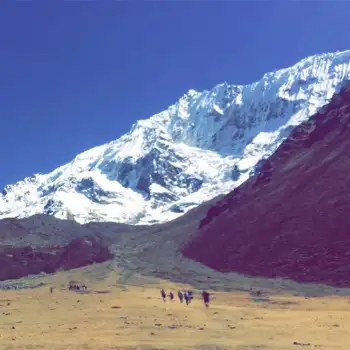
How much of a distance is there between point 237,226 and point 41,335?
74.5m

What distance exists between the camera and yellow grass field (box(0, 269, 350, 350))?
28.2 metres

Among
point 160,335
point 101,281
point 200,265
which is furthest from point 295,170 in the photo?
point 160,335

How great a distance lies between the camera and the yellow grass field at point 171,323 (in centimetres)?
2817

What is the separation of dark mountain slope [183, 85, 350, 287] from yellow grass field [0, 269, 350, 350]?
18.8 m

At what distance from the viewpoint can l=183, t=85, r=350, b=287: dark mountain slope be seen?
73.4 meters

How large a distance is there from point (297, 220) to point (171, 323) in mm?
53013

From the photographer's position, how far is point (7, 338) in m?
31.2

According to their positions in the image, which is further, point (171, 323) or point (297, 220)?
point (297, 220)

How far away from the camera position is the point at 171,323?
117ft

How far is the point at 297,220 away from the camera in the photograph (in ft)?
280

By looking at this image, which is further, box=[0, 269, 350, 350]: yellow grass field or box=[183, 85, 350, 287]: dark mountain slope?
box=[183, 85, 350, 287]: dark mountain slope

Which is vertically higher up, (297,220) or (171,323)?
(297,220)

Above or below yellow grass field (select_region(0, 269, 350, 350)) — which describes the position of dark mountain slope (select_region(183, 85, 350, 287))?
above

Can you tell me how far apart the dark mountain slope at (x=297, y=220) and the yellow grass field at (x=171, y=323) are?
1880 centimetres
